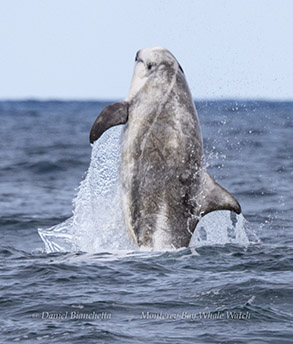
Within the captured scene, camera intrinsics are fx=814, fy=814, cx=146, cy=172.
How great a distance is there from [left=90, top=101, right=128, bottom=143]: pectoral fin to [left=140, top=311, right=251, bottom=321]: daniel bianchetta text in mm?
2803

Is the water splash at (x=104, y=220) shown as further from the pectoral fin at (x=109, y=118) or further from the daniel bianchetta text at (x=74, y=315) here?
the daniel bianchetta text at (x=74, y=315)

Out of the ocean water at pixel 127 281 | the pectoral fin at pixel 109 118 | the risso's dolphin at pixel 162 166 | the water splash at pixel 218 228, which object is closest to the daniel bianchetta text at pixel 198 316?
the ocean water at pixel 127 281

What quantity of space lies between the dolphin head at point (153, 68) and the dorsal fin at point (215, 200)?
67.2 inches

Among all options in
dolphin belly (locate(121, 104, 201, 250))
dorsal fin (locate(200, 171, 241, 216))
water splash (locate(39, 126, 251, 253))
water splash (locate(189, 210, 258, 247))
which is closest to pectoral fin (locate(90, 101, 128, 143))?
dolphin belly (locate(121, 104, 201, 250))

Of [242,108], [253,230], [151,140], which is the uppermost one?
[151,140]

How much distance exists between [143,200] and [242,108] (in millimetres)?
154469

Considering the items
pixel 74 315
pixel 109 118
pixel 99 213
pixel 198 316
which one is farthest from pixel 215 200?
pixel 74 315

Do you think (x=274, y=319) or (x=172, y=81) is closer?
(x=274, y=319)

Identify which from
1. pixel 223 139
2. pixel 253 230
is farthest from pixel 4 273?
pixel 223 139

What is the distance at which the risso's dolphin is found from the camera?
1088 centimetres

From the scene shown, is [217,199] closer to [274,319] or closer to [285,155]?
[274,319]

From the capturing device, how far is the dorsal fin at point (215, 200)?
1077 cm

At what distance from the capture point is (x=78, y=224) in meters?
12.4

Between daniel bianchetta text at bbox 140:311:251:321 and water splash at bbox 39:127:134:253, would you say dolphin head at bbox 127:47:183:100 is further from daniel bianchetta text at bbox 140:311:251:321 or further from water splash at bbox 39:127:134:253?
daniel bianchetta text at bbox 140:311:251:321
